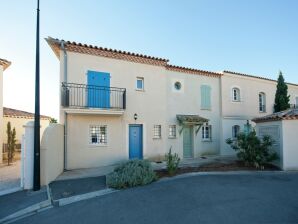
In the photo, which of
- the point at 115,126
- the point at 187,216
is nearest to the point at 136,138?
the point at 115,126

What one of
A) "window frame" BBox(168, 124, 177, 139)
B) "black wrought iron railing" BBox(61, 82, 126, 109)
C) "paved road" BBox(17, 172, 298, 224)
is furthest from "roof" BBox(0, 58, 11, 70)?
"window frame" BBox(168, 124, 177, 139)

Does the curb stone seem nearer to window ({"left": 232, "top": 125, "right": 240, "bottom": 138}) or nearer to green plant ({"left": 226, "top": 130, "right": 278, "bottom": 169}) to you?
green plant ({"left": 226, "top": 130, "right": 278, "bottom": 169})

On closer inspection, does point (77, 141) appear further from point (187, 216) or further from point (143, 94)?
point (187, 216)

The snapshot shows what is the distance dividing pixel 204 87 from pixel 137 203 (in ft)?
Answer: 35.1

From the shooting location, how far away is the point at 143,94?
1185 centimetres

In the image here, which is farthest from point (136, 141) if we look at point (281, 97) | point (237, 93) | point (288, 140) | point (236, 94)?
point (281, 97)

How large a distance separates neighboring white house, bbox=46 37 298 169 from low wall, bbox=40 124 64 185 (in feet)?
3.08

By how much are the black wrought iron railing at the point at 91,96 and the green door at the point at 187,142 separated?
5.17 metres

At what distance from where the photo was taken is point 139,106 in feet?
38.3

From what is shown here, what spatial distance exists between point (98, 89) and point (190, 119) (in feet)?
20.1

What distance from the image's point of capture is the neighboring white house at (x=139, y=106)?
1014 centimetres

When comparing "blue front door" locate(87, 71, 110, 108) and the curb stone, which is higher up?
"blue front door" locate(87, 71, 110, 108)

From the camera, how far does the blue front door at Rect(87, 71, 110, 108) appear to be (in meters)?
10.4

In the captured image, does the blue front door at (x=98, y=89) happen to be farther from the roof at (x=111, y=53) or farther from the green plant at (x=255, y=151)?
the green plant at (x=255, y=151)
